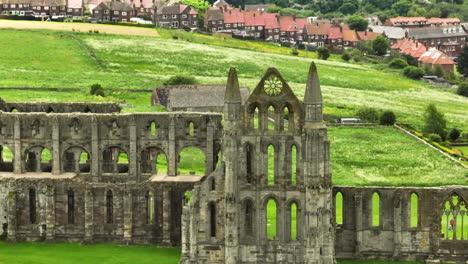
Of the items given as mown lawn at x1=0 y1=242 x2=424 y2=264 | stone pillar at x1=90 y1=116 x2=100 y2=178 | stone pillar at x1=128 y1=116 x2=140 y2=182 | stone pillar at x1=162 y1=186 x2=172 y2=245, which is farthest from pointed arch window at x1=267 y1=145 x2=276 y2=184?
stone pillar at x1=90 y1=116 x2=100 y2=178

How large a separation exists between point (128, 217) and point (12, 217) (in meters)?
8.15

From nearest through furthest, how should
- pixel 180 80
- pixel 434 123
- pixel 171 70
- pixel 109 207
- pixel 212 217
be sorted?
pixel 212 217 → pixel 109 207 → pixel 434 123 → pixel 180 80 → pixel 171 70

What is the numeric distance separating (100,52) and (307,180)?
11668 cm

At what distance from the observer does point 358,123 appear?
5103 inches

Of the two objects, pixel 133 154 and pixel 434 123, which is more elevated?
pixel 133 154

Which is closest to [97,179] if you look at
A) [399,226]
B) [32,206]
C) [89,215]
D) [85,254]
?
[89,215]

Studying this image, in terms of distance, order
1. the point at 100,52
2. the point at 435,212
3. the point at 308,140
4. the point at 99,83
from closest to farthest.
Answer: the point at 308,140 → the point at 435,212 → the point at 99,83 → the point at 100,52

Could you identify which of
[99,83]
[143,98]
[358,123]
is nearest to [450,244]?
[358,123]

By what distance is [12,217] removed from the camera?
76062 millimetres

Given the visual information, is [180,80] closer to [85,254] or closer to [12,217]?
[12,217]

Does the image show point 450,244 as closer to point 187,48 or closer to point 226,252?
point 226,252

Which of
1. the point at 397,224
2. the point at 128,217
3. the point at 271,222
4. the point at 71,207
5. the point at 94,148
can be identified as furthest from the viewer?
the point at 94,148

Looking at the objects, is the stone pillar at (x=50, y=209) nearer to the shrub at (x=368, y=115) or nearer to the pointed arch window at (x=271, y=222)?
the pointed arch window at (x=271, y=222)

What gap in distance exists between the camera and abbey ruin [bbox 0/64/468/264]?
6669 cm
